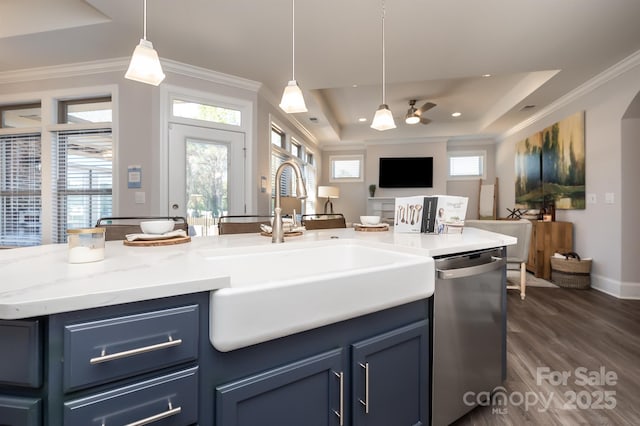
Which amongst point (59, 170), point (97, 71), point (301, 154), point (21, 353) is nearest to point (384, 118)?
point (21, 353)

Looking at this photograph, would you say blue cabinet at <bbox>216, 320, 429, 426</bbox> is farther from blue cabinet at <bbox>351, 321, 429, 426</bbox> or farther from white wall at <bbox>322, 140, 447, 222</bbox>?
white wall at <bbox>322, 140, 447, 222</bbox>

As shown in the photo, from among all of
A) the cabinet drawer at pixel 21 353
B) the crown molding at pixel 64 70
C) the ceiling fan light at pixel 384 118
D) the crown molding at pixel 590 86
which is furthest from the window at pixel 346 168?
the cabinet drawer at pixel 21 353

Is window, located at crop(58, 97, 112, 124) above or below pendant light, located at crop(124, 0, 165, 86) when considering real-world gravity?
above

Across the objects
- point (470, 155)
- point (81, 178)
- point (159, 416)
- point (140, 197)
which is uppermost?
point (470, 155)

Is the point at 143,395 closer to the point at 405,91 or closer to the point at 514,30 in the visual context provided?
the point at 514,30

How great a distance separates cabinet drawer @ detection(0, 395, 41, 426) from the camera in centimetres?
55

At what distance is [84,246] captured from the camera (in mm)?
870

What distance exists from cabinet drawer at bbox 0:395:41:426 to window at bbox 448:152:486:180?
293 inches

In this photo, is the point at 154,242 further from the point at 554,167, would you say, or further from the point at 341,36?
the point at 554,167

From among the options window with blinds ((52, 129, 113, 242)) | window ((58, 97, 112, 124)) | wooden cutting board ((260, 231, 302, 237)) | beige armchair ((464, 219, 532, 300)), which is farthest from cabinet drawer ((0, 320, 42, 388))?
beige armchair ((464, 219, 532, 300))

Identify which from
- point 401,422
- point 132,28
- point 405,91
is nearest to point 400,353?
point 401,422

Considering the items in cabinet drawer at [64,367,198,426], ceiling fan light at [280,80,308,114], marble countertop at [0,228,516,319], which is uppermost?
ceiling fan light at [280,80,308,114]

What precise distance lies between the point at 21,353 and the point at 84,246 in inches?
15.4

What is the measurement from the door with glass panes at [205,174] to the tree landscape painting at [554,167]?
432cm
